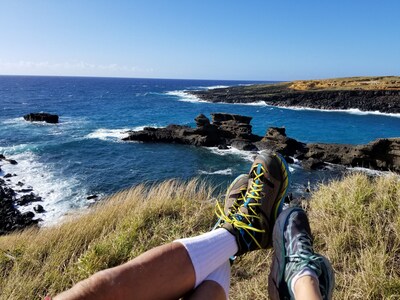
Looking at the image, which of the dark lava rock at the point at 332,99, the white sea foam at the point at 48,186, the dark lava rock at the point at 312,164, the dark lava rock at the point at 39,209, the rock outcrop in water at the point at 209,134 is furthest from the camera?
the dark lava rock at the point at 332,99

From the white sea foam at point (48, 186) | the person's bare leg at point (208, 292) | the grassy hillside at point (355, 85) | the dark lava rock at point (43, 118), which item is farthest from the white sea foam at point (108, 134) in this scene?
the grassy hillside at point (355, 85)

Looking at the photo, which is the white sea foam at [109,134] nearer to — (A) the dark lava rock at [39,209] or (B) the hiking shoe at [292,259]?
(A) the dark lava rock at [39,209]

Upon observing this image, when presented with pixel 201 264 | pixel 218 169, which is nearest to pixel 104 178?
pixel 218 169

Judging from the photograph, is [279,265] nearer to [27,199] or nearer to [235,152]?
[27,199]

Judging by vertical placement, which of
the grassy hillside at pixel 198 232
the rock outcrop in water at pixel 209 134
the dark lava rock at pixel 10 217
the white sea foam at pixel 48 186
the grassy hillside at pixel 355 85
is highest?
the grassy hillside at pixel 355 85

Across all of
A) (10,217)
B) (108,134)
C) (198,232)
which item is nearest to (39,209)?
(10,217)

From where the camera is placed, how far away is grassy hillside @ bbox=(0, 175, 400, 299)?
216 centimetres

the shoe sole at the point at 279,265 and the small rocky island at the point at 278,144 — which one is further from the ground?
the shoe sole at the point at 279,265

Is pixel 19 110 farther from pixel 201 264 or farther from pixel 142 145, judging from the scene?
pixel 201 264

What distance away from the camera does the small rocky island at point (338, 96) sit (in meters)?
44.7

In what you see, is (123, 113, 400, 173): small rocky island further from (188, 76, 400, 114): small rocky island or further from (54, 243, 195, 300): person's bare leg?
(188, 76, 400, 114): small rocky island

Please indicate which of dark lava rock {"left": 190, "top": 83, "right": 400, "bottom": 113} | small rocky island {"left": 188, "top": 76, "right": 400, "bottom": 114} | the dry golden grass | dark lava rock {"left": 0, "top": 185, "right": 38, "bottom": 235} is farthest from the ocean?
the dry golden grass

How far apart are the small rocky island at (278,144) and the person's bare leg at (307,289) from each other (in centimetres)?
1527

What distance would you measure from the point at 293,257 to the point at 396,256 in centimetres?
99
